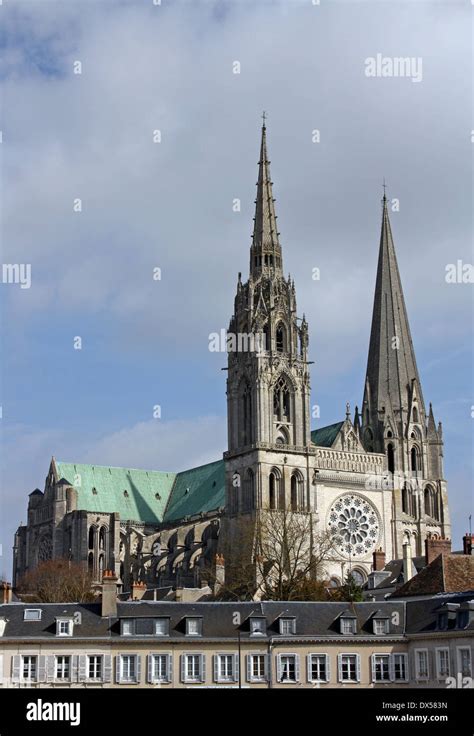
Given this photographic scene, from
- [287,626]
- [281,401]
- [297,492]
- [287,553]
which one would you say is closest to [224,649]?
[287,626]

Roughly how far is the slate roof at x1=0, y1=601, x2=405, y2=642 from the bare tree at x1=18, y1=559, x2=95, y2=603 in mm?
30648

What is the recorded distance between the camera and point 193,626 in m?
53.3

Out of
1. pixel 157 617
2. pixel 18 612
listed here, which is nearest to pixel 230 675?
pixel 157 617

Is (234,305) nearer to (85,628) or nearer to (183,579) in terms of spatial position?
(183,579)

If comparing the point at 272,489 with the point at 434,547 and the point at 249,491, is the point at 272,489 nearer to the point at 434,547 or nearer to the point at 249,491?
the point at 249,491

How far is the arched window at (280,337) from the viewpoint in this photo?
112 meters

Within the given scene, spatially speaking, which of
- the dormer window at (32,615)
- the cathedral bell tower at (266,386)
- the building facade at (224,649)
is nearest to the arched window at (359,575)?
the cathedral bell tower at (266,386)

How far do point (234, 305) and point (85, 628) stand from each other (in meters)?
63.1

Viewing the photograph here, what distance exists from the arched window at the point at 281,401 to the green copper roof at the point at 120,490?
80.6 feet

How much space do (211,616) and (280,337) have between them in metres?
59.5

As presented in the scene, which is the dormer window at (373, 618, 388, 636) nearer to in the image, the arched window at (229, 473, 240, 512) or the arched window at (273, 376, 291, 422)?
the arched window at (229, 473, 240, 512)

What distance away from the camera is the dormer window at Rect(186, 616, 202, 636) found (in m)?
53.2

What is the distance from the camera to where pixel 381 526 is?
110 meters

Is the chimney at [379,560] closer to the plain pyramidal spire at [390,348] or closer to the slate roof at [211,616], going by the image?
the plain pyramidal spire at [390,348]
